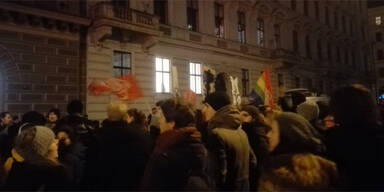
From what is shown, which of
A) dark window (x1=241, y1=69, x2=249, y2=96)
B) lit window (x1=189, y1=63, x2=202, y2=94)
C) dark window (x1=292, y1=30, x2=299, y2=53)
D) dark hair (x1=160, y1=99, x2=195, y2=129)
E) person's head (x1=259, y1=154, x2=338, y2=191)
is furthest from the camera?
dark window (x1=292, y1=30, x2=299, y2=53)

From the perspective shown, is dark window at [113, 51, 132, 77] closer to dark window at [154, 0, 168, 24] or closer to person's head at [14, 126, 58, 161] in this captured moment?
dark window at [154, 0, 168, 24]

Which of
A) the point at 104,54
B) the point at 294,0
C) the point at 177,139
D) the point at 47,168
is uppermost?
the point at 294,0

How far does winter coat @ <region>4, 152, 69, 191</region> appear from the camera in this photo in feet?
7.84

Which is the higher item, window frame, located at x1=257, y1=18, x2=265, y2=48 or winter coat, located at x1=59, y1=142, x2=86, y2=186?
window frame, located at x1=257, y1=18, x2=265, y2=48

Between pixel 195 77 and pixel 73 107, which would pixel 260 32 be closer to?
pixel 195 77

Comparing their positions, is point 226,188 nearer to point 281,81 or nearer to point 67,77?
point 67,77

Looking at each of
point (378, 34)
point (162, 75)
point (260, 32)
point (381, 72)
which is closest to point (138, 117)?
point (162, 75)

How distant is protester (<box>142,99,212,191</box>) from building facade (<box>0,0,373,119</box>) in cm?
681

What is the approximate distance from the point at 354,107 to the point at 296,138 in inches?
20.0

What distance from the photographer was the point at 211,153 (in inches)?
117

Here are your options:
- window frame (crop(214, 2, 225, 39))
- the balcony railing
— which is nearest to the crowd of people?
the balcony railing

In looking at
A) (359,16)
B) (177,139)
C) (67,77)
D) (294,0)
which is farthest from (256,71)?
(359,16)

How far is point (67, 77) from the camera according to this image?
1163cm

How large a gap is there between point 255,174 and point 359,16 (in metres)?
39.3
